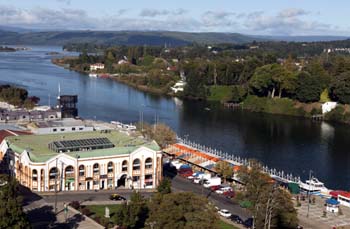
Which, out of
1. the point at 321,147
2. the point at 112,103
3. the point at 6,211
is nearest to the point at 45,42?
the point at 112,103

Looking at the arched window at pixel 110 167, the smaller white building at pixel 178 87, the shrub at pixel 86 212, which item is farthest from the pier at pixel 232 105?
the shrub at pixel 86 212

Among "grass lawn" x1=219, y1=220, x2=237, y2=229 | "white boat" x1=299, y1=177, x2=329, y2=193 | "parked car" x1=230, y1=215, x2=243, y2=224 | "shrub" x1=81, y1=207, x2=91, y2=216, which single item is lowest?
"white boat" x1=299, y1=177, x2=329, y2=193

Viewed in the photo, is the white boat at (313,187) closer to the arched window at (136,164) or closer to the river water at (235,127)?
the river water at (235,127)

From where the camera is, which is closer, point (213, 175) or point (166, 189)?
point (166, 189)

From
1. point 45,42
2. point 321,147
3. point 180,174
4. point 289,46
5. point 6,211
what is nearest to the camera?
point 6,211

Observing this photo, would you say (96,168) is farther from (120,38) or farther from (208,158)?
(120,38)

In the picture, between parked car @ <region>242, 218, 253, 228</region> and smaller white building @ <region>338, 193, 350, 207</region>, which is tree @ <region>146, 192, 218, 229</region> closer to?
parked car @ <region>242, 218, 253, 228</region>

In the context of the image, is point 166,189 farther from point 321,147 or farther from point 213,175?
point 321,147

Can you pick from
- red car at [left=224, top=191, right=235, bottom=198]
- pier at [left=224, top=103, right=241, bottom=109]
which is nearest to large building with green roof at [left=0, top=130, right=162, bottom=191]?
red car at [left=224, top=191, right=235, bottom=198]
